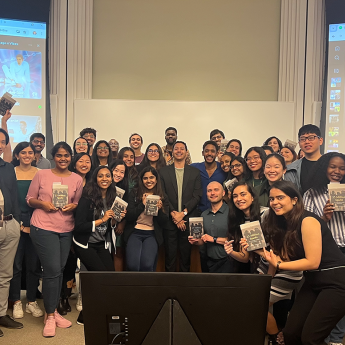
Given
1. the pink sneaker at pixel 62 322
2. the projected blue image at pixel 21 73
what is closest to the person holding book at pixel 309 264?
the pink sneaker at pixel 62 322

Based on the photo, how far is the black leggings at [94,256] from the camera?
3.29 m

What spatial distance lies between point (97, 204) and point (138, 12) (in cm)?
499

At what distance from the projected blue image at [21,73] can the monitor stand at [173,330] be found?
5854 millimetres

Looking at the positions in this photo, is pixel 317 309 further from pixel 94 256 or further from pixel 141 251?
pixel 94 256

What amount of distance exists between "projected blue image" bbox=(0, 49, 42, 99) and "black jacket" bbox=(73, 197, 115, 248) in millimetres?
3742

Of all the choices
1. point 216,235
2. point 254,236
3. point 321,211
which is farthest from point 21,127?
point 321,211

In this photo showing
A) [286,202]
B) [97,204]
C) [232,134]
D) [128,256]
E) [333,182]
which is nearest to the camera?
[286,202]

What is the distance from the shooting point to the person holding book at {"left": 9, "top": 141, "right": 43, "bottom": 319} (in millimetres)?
3582

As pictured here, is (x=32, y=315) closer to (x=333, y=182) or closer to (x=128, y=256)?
(x=128, y=256)

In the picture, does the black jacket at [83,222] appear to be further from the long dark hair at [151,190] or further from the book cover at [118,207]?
the long dark hair at [151,190]

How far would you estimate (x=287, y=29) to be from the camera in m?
6.90

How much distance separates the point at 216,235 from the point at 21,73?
465cm

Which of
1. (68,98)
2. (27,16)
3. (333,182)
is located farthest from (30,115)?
(333,182)

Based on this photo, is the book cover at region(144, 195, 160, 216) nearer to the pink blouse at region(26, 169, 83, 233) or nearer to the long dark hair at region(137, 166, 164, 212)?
the long dark hair at region(137, 166, 164, 212)
